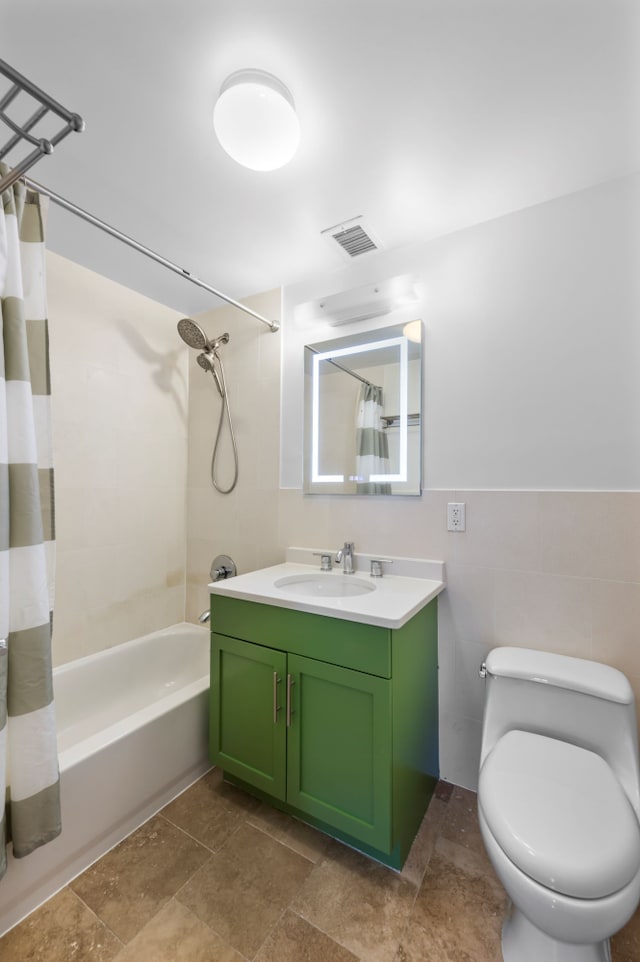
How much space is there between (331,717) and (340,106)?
1867 millimetres

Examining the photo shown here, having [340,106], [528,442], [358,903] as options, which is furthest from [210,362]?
[358,903]

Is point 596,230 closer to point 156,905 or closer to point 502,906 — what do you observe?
point 502,906

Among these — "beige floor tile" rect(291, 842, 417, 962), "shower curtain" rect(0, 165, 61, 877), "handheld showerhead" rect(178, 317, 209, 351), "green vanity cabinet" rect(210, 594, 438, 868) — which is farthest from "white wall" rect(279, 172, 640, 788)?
"shower curtain" rect(0, 165, 61, 877)

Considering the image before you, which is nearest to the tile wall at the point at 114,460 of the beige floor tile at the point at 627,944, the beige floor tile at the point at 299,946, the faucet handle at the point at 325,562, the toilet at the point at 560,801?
the faucet handle at the point at 325,562

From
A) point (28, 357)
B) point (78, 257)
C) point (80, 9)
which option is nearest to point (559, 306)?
point (80, 9)

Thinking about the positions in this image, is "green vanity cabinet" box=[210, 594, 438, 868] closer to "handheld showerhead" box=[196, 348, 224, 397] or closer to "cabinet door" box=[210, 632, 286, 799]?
"cabinet door" box=[210, 632, 286, 799]

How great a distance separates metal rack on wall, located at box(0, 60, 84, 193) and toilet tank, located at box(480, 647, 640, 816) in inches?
74.9

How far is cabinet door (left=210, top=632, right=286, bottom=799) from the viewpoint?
140 centimetres

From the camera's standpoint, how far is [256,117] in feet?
3.41

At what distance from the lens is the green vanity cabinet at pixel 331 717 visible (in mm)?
1208

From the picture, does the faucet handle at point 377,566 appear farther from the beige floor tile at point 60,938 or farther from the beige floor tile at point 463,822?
the beige floor tile at point 60,938

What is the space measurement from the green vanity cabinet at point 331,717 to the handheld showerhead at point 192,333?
1.29 meters

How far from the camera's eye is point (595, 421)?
136 centimetres

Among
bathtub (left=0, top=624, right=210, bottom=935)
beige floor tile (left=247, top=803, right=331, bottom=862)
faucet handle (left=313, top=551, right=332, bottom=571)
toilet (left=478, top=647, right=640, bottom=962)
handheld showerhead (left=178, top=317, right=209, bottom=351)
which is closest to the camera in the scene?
toilet (left=478, top=647, right=640, bottom=962)
